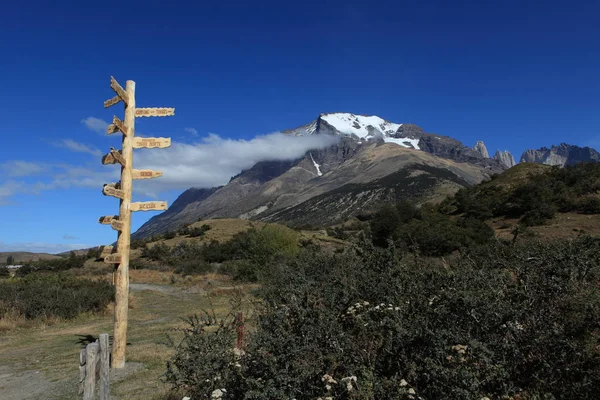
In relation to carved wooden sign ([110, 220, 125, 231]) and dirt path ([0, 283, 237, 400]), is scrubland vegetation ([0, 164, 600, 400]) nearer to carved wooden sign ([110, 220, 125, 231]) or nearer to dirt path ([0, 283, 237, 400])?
dirt path ([0, 283, 237, 400])

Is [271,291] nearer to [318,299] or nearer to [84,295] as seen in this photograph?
[318,299]

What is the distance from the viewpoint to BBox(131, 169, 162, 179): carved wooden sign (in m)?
9.54

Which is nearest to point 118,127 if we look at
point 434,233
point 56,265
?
point 434,233

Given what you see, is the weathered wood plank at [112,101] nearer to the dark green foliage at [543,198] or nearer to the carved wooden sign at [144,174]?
the carved wooden sign at [144,174]

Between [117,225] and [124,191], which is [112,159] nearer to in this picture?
[124,191]

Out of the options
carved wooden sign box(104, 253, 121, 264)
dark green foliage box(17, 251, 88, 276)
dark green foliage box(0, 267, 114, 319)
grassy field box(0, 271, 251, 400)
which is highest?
carved wooden sign box(104, 253, 121, 264)

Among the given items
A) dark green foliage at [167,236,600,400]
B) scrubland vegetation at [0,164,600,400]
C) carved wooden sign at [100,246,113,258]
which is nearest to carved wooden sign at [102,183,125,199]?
carved wooden sign at [100,246,113,258]

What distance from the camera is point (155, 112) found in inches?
389

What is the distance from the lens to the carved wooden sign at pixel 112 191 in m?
8.73

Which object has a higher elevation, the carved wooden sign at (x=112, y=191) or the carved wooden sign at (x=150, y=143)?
the carved wooden sign at (x=150, y=143)

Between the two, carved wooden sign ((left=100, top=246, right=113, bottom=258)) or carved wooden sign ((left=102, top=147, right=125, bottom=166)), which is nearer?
carved wooden sign ((left=102, top=147, right=125, bottom=166))

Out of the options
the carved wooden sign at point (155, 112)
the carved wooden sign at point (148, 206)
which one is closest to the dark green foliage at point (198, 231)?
the carved wooden sign at point (148, 206)

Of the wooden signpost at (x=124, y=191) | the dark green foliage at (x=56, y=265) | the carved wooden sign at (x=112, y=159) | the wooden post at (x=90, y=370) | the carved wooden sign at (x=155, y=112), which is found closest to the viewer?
the wooden post at (x=90, y=370)

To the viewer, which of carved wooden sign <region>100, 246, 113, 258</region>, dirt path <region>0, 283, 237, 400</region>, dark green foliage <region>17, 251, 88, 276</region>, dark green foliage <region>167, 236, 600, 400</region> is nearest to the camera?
dark green foliage <region>167, 236, 600, 400</region>
